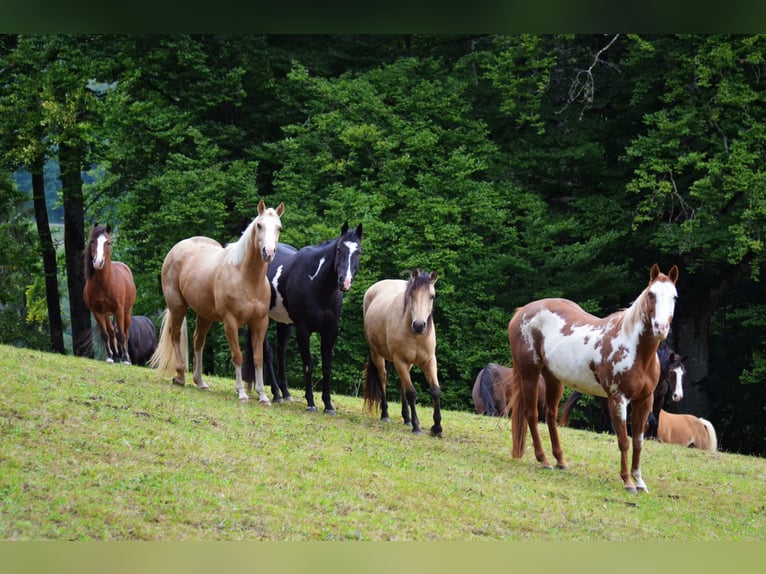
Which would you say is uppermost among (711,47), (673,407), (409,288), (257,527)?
(711,47)

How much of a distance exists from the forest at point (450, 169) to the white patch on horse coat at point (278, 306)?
9584 millimetres

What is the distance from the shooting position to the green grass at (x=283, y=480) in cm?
671

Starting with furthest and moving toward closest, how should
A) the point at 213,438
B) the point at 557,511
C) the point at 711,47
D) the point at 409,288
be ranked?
1. the point at 711,47
2. the point at 409,288
3. the point at 213,438
4. the point at 557,511

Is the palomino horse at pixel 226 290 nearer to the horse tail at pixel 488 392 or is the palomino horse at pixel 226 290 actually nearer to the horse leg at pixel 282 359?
the horse leg at pixel 282 359

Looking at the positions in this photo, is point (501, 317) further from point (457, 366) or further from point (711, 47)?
point (711, 47)

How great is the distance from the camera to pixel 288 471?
8.62 meters

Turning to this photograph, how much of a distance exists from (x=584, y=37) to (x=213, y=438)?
2147cm

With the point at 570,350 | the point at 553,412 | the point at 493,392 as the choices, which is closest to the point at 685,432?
the point at 493,392

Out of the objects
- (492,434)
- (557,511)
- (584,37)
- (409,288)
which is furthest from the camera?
(584,37)

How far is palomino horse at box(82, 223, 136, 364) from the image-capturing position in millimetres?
16156

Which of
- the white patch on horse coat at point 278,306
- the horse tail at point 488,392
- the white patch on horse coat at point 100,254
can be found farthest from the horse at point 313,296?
the horse tail at point 488,392

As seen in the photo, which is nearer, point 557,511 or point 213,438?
point 557,511

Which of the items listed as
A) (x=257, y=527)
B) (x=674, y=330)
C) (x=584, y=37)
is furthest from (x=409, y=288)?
(x=584, y=37)

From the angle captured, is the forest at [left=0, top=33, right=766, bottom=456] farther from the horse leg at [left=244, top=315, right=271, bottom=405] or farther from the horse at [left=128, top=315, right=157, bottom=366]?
the horse leg at [left=244, top=315, right=271, bottom=405]
